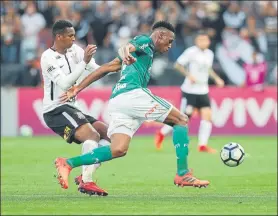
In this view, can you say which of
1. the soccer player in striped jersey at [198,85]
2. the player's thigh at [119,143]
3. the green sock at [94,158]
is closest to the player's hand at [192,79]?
the soccer player in striped jersey at [198,85]

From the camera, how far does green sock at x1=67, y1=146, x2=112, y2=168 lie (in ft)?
36.5

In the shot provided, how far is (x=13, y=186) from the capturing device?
12766 mm

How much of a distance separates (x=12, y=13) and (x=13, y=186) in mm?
13414

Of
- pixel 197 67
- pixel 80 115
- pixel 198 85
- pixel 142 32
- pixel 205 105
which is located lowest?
pixel 80 115

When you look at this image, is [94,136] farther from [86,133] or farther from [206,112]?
[206,112]

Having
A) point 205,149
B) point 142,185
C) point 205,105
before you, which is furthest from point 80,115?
point 205,105

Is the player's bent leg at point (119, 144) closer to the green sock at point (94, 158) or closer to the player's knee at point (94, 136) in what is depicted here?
the green sock at point (94, 158)

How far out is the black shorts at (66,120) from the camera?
39.0ft

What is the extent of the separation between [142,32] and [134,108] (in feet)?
45.3

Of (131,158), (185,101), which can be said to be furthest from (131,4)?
(131,158)

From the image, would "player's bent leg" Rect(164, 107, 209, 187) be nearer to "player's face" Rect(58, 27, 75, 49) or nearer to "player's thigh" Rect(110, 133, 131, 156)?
"player's thigh" Rect(110, 133, 131, 156)

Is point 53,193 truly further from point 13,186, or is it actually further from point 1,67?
point 1,67

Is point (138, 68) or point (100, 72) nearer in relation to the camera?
point (100, 72)

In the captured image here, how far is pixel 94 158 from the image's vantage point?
1113 centimetres
